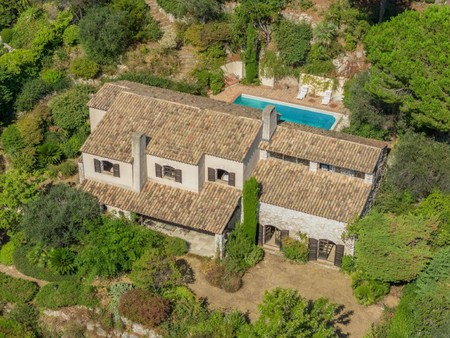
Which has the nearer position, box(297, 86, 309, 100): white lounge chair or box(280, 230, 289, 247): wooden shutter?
box(280, 230, 289, 247): wooden shutter

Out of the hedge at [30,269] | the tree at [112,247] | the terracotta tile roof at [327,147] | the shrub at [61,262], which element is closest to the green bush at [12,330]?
the hedge at [30,269]

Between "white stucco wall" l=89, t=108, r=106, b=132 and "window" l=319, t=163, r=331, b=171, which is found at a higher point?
"white stucco wall" l=89, t=108, r=106, b=132

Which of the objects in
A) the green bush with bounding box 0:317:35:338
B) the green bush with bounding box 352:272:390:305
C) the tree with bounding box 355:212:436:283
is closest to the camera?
the green bush with bounding box 0:317:35:338

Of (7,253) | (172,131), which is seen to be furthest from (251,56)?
(7,253)

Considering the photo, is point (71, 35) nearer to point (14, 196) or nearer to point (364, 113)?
point (14, 196)

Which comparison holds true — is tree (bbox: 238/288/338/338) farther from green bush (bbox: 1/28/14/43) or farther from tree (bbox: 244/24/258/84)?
green bush (bbox: 1/28/14/43)

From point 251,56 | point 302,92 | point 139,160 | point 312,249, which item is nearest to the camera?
point 312,249

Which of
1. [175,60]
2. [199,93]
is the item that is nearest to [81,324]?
[199,93]

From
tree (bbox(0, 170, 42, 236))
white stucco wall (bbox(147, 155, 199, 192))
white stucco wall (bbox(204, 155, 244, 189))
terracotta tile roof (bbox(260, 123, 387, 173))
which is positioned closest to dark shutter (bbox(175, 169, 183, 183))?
white stucco wall (bbox(147, 155, 199, 192))
